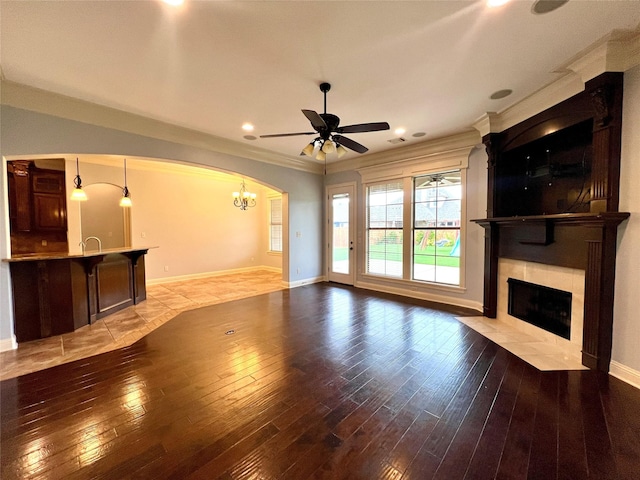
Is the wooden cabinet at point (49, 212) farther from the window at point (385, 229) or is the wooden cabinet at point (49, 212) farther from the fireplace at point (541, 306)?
the fireplace at point (541, 306)

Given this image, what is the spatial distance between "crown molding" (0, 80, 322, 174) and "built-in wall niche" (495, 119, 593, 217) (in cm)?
441

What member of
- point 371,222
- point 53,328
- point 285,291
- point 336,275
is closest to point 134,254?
point 53,328

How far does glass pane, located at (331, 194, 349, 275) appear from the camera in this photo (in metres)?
6.49

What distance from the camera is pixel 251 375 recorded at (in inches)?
97.0

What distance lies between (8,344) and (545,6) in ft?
20.1

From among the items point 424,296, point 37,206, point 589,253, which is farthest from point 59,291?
point 589,253

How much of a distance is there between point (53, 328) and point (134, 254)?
1.61m

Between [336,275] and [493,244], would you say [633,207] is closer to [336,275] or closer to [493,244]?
[493,244]

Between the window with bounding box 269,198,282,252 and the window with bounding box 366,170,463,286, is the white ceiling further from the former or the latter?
the window with bounding box 269,198,282,252

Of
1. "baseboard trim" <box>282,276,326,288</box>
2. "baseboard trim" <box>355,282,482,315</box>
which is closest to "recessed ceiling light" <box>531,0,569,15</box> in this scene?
"baseboard trim" <box>355,282,482,315</box>

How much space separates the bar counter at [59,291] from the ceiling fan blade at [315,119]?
3610 millimetres

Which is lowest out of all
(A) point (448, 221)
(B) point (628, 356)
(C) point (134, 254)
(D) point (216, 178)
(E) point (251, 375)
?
(E) point (251, 375)

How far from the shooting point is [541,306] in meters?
3.32

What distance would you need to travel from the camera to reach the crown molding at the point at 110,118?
9.70ft
